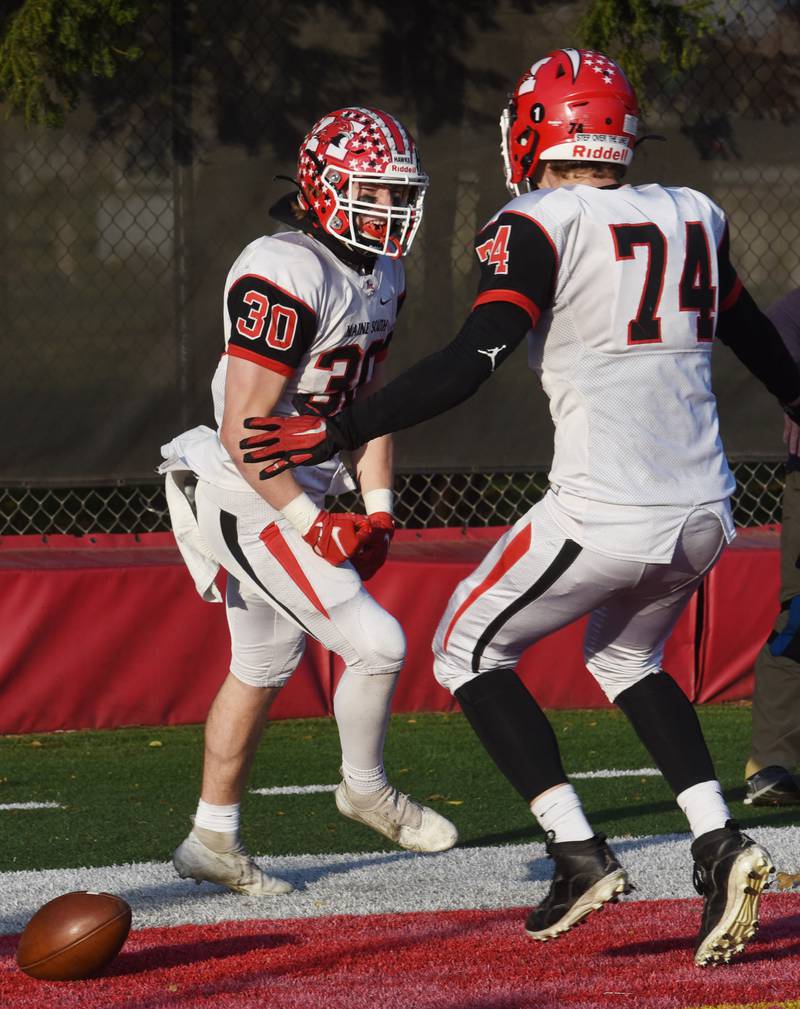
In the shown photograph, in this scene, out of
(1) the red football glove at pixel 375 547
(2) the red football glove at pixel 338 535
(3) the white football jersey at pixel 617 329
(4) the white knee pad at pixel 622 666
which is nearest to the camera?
(3) the white football jersey at pixel 617 329

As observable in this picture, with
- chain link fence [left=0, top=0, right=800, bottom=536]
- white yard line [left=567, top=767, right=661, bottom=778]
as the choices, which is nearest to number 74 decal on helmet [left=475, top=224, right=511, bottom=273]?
white yard line [left=567, top=767, right=661, bottom=778]

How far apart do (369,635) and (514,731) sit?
0.63 metres

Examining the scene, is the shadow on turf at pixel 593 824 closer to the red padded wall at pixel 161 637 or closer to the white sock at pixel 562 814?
the white sock at pixel 562 814

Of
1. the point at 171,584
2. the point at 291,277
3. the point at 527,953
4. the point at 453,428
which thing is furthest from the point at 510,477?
the point at 527,953

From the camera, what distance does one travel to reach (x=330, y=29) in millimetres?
7035

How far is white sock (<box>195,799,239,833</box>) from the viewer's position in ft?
13.3

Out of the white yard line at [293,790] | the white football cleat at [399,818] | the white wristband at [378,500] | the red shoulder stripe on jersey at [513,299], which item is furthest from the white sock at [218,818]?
the red shoulder stripe on jersey at [513,299]

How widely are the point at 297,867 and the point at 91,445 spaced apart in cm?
304

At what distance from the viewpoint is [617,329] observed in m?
3.25

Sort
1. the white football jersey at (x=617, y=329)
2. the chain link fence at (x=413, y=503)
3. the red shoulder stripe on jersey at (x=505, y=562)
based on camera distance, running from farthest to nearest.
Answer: the chain link fence at (x=413, y=503), the red shoulder stripe on jersey at (x=505, y=562), the white football jersey at (x=617, y=329)

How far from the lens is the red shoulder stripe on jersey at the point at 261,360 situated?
12.6 feet

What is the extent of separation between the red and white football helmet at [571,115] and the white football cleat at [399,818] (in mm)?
1608

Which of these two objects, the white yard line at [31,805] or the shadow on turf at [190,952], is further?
the white yard line at [31,805]

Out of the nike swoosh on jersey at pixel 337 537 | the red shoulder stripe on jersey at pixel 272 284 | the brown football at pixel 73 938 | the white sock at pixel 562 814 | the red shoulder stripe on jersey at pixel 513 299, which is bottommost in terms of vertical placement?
the brown football at pixel 73 938
